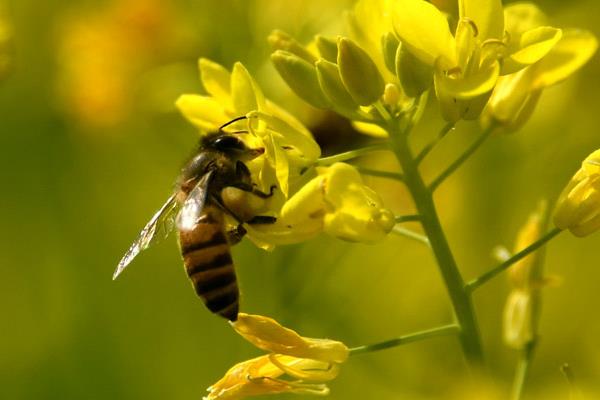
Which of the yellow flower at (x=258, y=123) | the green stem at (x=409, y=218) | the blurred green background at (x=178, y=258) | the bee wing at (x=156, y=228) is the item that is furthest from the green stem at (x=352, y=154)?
the blurred green background at (x=178, y=258)

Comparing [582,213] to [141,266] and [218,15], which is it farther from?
[141,266]

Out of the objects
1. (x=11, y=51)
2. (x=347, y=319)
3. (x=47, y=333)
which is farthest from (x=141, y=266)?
(x=11, y=51)

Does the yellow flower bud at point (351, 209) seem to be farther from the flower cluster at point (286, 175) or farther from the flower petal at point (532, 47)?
the flower petal at point (532, 47)

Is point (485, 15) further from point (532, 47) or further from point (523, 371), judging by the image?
point (523, 371)

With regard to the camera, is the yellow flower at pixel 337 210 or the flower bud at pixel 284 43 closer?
the yellow flower at pixel 337 210

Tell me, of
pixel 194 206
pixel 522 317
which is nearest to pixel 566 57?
pixel 522 317

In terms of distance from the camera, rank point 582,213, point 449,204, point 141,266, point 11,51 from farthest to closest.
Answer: point 141,266, point 449,204, point 11,51, point 582,213
